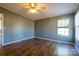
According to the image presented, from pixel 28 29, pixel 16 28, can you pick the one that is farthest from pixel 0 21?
pixel 28 29

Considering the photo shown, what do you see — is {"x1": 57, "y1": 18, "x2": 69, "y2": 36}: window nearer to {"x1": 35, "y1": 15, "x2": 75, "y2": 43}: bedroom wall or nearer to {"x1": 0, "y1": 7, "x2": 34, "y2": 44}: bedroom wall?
{"x1": 35, "y1": 15, "x2": 75, "y2": 43}: bedroom wall

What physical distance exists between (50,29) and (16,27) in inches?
60.5

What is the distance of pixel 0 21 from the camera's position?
344 cm

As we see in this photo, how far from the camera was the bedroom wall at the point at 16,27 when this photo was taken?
316cm

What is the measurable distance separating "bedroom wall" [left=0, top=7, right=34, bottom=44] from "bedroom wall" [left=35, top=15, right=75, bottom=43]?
250mm

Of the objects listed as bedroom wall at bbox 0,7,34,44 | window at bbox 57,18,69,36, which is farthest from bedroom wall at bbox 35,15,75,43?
bedroom wall at bbox 0,7,34,44

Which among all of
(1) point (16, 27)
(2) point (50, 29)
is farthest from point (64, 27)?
(1) point (16, 27)

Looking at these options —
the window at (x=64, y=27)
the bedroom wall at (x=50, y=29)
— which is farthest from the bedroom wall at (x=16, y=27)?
the window at (x=64, y=27)

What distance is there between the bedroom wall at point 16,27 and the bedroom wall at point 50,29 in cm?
25

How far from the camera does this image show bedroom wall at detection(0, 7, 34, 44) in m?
3.16

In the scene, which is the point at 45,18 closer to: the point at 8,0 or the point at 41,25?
the point at 41,25

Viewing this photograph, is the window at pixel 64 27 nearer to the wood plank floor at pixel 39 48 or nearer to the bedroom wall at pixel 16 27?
the wood plank floor at pixel 39 48

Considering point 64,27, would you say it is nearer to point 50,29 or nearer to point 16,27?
point 50,29

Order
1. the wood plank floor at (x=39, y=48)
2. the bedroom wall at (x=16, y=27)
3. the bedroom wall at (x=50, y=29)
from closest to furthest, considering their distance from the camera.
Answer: the wood plank floor at (x=39, y=48) < the bedroom wall at (x=50, y=29) < the bedroom wall at (x=16, y=27)
